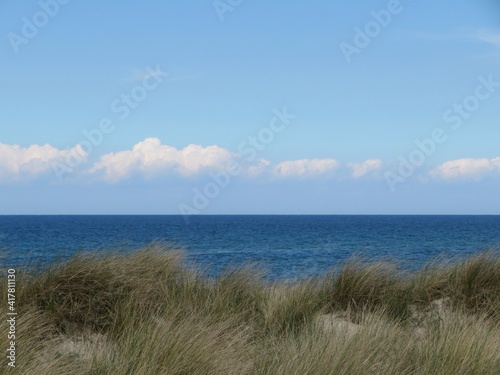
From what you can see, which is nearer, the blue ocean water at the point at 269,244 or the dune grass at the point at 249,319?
the dune grass at the point at 249,319

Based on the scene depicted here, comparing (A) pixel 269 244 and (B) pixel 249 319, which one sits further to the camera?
(A) pixel 269 244

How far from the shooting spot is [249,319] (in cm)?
620

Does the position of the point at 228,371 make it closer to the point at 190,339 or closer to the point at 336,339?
the point at 190,339

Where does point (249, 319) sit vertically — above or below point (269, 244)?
above

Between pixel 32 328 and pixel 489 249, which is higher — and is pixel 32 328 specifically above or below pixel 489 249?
below

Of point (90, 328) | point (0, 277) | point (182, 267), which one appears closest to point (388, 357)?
point (90, 328)

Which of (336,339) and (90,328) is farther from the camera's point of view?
(90,328)

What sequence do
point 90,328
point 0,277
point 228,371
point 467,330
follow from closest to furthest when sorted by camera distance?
1. point 228,371
2. point 467,330
3. point 90,328
4. point 0,277

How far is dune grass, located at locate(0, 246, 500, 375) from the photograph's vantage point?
4.29 meters

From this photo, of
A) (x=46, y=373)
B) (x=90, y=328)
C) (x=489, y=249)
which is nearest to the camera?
(x=46, y=373)

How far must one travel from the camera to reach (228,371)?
418cm

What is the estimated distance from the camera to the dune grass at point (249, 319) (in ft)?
14.1

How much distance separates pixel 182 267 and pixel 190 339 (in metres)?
2.80

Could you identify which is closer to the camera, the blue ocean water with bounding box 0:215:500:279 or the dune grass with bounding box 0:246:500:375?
the dune grass with bounding box 0:246:500:375
